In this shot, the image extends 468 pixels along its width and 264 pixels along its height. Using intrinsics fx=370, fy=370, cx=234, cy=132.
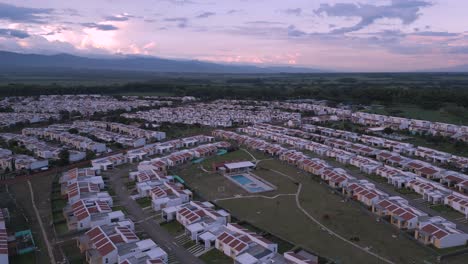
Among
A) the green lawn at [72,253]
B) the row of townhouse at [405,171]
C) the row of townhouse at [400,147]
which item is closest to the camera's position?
the green lawn at [72,253]

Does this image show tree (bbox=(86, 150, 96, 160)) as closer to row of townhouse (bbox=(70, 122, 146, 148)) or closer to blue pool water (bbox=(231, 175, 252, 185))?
row of townhouse (bbox=(70, 122, 146, 148))

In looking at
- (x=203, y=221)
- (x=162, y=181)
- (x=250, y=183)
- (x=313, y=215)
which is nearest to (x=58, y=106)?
(x=162, y=181)

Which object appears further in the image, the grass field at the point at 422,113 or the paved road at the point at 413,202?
the grass field at the point at 422,113

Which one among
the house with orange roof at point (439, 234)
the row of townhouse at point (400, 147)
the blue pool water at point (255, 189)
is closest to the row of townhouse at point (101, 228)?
the blue pool water at point (255, 189)

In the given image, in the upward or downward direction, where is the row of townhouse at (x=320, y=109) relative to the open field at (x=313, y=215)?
upward

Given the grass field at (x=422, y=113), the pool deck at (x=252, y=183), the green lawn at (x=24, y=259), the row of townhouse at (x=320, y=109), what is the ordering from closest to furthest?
the green lawn at (x=24, y=259), the pool deck at (x=252, y=183), the grass field at (x=422, y=113), the row of townhouse at (x=320, y=109)

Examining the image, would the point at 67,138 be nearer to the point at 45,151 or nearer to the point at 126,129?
the point at 45,151

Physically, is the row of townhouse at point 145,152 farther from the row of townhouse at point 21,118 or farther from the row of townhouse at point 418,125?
the row of townhouse at point 418,125
